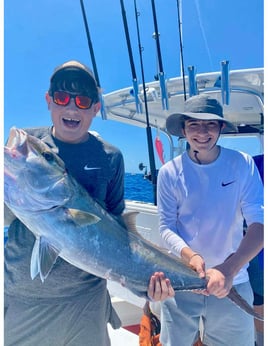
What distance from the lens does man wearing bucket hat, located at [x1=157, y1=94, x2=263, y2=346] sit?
1.61m

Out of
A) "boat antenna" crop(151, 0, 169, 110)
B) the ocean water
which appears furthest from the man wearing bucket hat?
the ocean water

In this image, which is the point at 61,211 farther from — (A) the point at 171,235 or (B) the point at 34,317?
(A) the point at 171,235

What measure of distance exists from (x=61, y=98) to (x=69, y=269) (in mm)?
723

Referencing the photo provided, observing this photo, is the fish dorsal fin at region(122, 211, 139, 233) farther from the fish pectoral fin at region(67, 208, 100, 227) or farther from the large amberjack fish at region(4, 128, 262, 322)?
the fish pectoral fin at region(67, 208, 100, 227)

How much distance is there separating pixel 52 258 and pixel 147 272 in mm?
445

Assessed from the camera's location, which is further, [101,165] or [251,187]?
[251,187]

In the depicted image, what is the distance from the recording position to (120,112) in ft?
13.6

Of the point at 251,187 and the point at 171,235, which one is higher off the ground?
the point at 251,187

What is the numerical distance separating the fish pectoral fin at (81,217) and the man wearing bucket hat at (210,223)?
530mm

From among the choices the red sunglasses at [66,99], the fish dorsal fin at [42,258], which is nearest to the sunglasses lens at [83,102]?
the red sunglasses at [66,99]

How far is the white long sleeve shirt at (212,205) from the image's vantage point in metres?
1.64

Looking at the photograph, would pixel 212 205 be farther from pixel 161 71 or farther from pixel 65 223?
pixel 161 71

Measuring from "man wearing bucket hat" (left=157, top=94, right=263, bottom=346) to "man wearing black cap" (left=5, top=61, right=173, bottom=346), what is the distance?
12.5 inches

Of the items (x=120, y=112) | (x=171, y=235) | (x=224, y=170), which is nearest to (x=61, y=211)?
(x=171, y=235)
